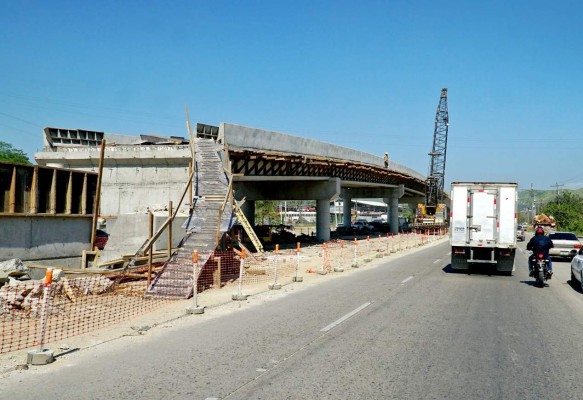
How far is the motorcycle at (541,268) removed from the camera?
637 inches

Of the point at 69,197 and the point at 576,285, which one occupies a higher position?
the point at 69,197

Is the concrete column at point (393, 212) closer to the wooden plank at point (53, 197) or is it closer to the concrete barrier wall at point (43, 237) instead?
the concrete barrier wall at point (43, 237)

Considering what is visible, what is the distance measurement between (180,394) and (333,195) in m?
38.1

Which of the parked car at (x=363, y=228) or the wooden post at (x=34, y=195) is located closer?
the wooden post at (x=34, y=195)

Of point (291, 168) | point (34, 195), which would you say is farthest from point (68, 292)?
point (291, 168)

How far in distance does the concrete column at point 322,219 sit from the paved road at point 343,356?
3341 centimetres

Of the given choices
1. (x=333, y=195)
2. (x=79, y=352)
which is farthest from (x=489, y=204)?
(x=333, y=195)

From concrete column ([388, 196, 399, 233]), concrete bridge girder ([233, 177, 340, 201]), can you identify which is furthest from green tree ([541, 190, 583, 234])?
concrete bridge girder ([233, 177, 340, 201])

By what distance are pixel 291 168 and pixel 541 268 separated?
22.9 metres

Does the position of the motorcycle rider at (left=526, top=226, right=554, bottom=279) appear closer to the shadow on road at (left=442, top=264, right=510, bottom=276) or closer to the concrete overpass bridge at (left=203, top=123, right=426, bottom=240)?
the shadow on road at (left=442, top=264, right=510, bottom=276)

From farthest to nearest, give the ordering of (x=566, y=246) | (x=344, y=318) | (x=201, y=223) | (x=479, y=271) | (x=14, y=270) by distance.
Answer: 1. (x=566, y=246)
2. (x=479, y=271)
3. (x=201, y=223)
4. (x=14, y=270)
5. (x=344, y=318)

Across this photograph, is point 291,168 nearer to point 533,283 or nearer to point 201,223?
point 201,223

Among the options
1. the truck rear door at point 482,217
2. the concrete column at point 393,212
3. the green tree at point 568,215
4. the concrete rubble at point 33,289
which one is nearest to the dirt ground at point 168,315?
the concrete rubble at point 33,289

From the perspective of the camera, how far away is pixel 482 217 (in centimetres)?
1931
